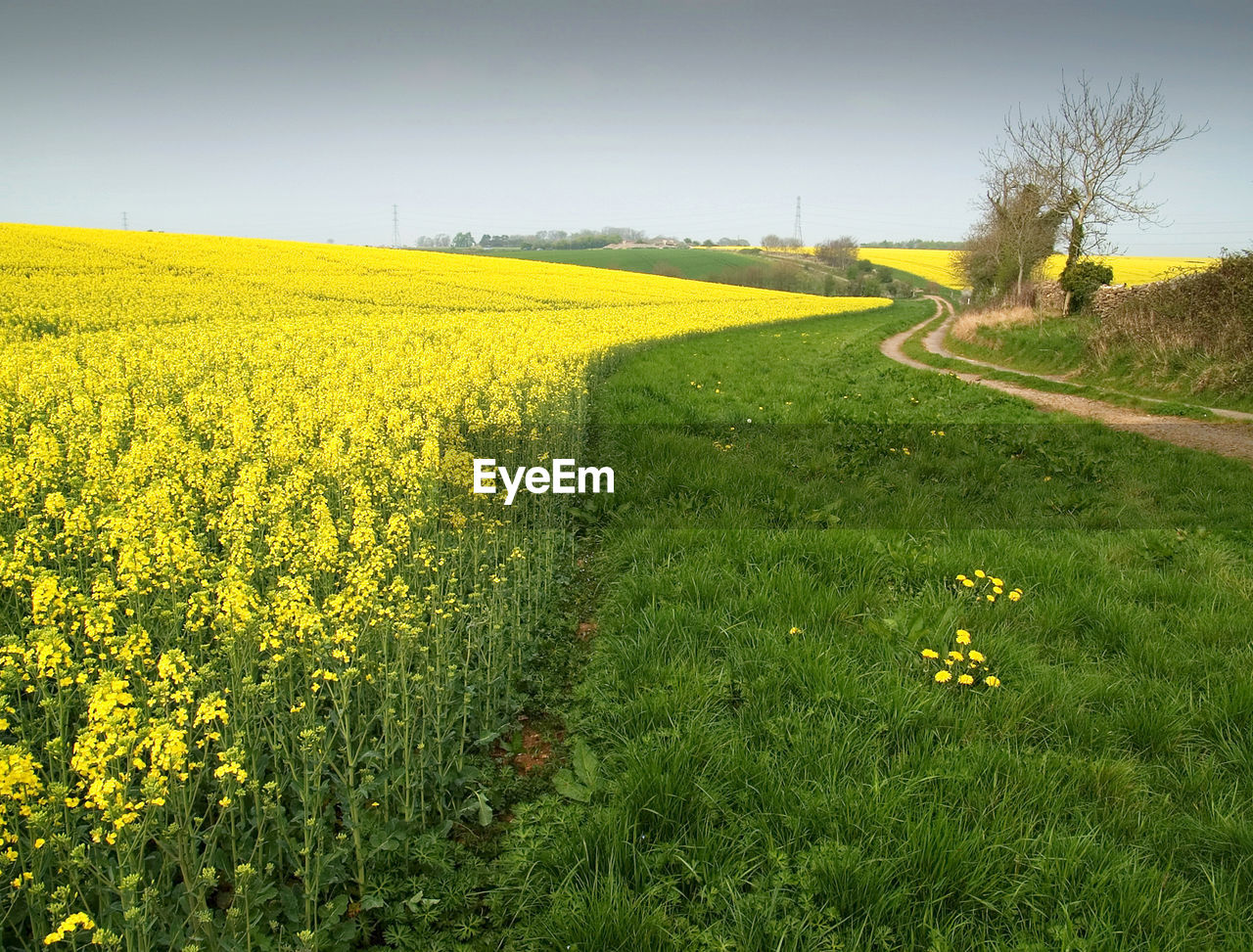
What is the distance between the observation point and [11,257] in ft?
80.0

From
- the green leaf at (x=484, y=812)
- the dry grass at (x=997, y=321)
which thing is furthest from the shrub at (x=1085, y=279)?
the green leaf at (x=484, y=812)

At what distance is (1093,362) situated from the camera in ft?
57.6

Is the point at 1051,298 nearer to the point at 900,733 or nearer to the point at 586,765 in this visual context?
the point at 900,733

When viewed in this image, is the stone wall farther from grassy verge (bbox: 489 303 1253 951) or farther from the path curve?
grassy verge (bbox: 489 303 1253 951)

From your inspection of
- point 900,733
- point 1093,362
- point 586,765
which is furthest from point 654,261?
point 586,765

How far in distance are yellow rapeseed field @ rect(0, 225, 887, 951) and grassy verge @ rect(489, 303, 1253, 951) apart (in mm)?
780

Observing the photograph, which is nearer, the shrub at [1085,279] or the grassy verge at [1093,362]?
the grassy verge at [1093,362]

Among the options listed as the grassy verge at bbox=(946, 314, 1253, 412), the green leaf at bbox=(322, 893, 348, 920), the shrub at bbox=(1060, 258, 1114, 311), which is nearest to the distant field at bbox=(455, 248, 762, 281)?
the shrub at bbox=(1060, 258, 1114, 311)

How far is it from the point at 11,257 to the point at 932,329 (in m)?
42.0

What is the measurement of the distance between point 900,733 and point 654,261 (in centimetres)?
8710

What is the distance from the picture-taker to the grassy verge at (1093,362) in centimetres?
1377

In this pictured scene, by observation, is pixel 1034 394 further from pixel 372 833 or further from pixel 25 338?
pixel 25 338

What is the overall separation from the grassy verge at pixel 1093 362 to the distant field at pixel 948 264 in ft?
76.9

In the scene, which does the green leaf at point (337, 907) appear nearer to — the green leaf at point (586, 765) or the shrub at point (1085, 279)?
the green leaf at point (586, 765)
